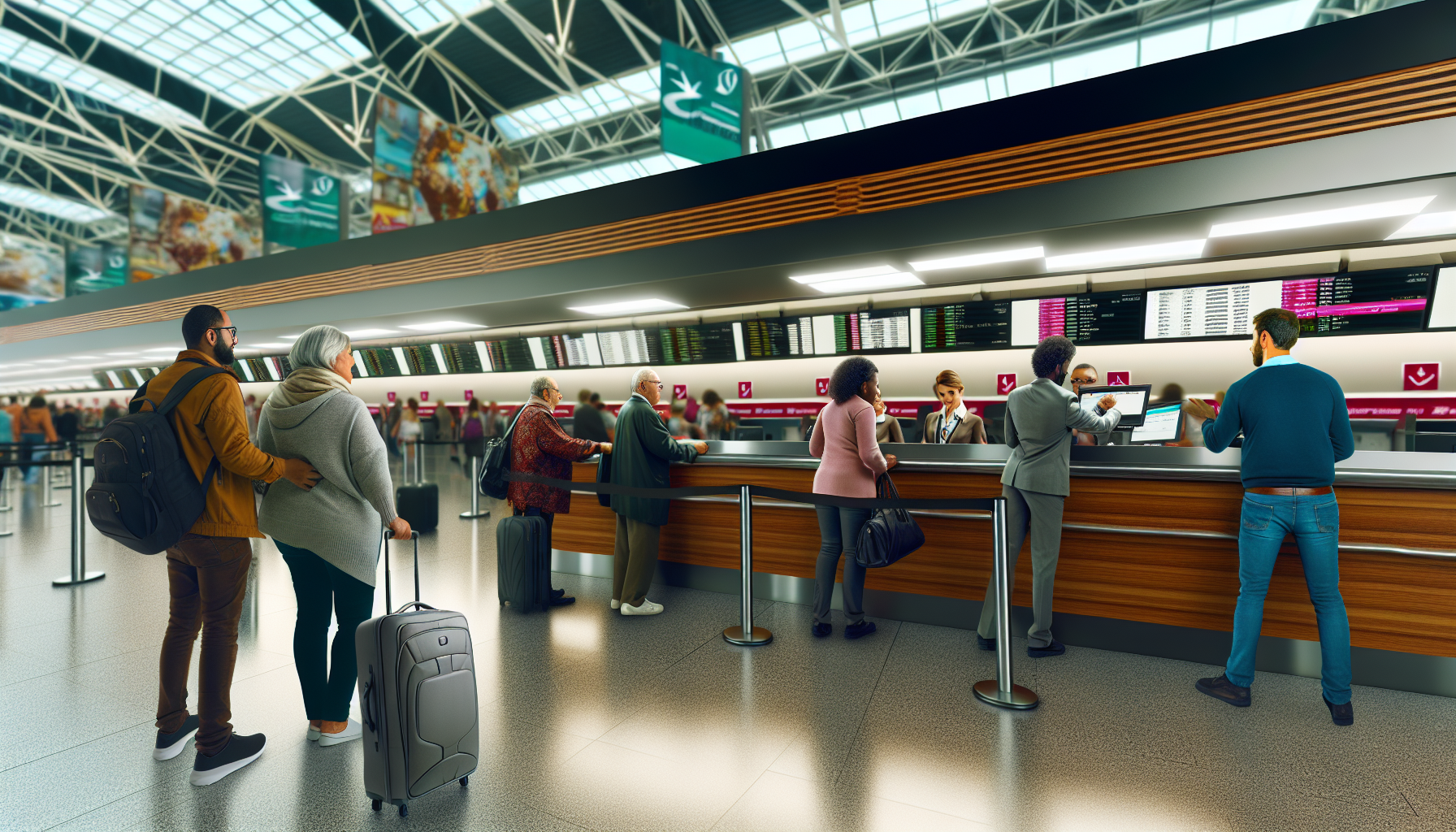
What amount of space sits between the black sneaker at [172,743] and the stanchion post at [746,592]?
231 centimetres

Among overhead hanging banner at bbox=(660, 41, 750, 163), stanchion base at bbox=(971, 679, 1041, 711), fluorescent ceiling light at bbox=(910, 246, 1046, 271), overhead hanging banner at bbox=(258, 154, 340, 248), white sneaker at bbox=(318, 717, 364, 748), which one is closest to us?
white sneaker at bbox=(318, 717, 364, 748)

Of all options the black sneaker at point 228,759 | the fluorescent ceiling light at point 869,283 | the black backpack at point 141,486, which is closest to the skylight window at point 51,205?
the fluorescent ceiling light at point 869,283

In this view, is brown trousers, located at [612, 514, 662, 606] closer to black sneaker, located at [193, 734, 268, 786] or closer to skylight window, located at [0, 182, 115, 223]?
black sneaker, located at [193, 734, 268, 786]

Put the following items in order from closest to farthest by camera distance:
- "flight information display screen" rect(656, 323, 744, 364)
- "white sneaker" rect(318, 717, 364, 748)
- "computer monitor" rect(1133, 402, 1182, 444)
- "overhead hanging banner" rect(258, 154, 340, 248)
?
"white sneaker" rect(318, 717, 364, 748)
"computer monitor" rect(1133, 402, 1182, 444)
"flight information display screen" rect(656, 323, 744, 364)
"overhead hanging banner" rect(258, 154, 340, 248)

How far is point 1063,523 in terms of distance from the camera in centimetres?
334

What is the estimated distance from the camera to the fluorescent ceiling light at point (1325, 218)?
331 cm

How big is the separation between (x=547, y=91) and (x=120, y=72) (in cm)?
962

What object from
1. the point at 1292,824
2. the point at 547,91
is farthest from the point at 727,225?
the point at 547,91

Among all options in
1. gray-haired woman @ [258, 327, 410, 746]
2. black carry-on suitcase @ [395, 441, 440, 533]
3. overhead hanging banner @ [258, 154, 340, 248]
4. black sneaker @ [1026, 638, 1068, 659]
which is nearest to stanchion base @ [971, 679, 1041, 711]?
black sneaker @ [1026, 638, 1068, 659]

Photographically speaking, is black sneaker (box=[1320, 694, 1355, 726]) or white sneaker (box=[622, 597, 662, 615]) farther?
white sneaker (box=[622, 597, 662, 615])

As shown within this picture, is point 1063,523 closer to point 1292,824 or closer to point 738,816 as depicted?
point 1292,824

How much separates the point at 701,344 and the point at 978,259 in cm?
424

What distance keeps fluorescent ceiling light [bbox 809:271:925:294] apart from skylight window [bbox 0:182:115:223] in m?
29.5

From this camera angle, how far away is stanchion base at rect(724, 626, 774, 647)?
11.0 ft
